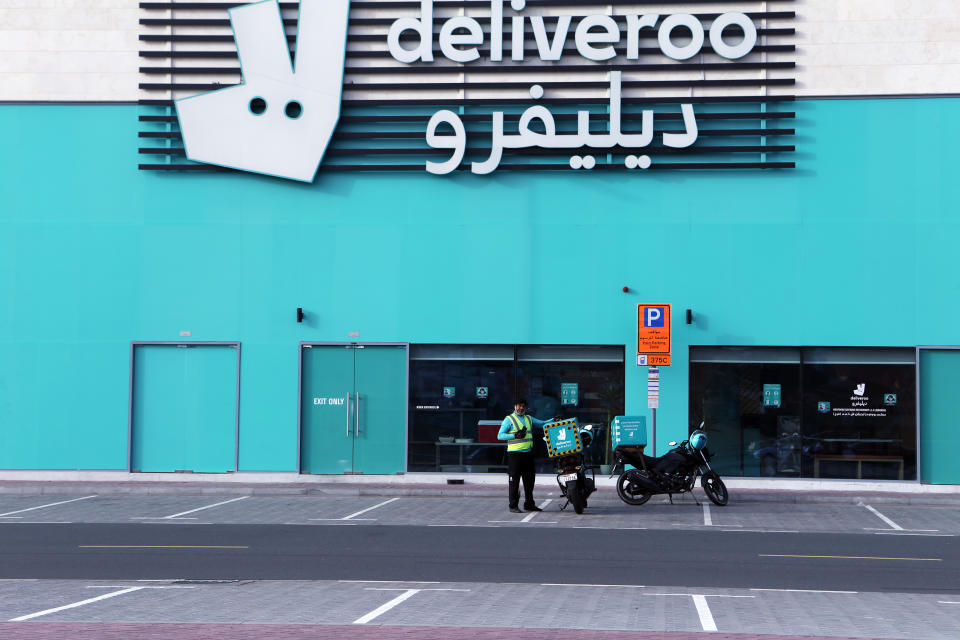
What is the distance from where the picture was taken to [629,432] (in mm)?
19297

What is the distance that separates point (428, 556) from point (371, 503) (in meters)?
6.37

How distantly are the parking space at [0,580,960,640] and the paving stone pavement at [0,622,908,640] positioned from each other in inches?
8.8

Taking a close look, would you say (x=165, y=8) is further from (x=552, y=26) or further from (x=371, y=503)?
(x=371, y=503)

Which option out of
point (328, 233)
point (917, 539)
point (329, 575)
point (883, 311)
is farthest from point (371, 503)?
point (883, 311)

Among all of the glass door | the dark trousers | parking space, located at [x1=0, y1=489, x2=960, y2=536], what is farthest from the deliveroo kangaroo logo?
the dark trousers

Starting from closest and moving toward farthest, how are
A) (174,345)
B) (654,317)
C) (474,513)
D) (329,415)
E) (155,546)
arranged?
(155,546)
(474,513)
(654,317)
(329,415)
(174,345)

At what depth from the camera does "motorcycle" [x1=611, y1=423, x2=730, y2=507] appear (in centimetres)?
1848

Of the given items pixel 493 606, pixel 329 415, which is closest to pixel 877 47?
pixel 329 415

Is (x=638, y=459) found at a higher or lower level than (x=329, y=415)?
lower

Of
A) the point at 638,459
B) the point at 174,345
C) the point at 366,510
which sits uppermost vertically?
the point at 174,345

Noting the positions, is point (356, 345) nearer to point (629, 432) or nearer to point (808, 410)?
point (629, 432)

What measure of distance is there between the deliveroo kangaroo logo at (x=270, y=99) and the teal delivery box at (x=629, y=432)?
8.21 m

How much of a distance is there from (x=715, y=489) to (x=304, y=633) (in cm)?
1130

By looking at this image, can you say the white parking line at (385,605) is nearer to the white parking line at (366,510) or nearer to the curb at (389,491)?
the white parking line at (366,510)
